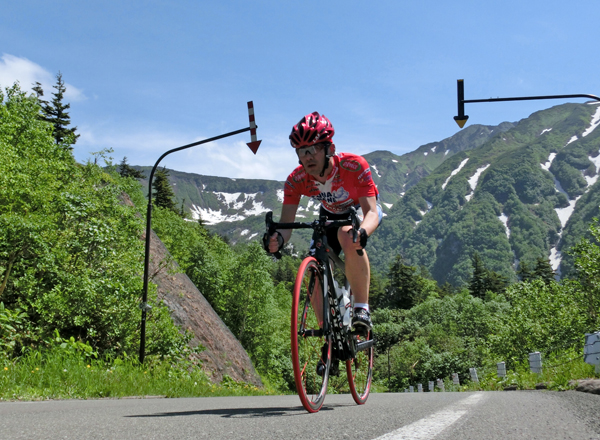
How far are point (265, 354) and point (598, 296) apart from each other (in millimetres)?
28945

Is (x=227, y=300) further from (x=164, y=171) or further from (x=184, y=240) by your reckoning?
(x=164, y=171)

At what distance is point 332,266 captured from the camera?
472 centimetres

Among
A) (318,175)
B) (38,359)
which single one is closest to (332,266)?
(318,175)

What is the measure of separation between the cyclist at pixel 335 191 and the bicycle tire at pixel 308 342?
0.47m

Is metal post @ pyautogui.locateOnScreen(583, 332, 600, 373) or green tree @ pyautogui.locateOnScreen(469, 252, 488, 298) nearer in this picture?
metal post @ pyautogui.locateOnScreen(583, 332, 600, 373)

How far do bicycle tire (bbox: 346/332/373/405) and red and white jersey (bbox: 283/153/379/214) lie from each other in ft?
4.27

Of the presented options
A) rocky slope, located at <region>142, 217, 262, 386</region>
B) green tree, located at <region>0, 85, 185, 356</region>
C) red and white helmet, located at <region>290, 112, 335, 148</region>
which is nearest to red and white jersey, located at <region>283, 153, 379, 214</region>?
red and white helmet, located at <region>290, 112, 335, 148</region>

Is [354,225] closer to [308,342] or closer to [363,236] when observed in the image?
[363,236]

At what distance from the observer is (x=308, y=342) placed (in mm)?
4133

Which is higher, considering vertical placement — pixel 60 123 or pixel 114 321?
pixel 60 123

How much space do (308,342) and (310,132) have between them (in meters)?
1.75

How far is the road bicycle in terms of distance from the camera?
3893 mm

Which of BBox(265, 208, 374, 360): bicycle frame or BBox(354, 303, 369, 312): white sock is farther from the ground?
BBox(265, 208, 374, 360): bicycle frame

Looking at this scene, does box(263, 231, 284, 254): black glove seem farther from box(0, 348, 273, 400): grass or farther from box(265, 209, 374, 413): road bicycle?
box(0, 348, 273, 400): grass
